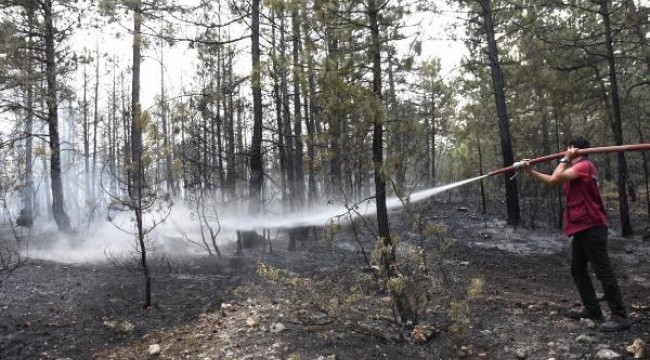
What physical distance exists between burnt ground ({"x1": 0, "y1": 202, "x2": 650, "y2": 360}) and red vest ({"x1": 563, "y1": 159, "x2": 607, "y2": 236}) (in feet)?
3.65

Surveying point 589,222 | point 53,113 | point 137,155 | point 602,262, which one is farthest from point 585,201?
point 53,113

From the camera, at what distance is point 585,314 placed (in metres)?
5.16

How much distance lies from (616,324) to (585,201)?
1.28 meters

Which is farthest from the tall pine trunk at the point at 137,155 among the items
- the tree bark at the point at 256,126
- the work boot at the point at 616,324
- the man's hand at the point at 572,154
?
the work boot at the point at 616,324

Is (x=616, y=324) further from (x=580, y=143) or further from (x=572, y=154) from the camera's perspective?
(x=580, y=143)

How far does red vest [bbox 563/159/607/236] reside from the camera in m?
4.79

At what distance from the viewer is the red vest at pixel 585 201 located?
4.79 metres

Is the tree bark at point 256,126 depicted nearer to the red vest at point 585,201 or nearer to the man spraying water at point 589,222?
the man spraying water at point 589,222

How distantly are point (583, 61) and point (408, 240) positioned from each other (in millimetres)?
7051

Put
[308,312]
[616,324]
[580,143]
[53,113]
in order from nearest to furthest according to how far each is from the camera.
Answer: [616,324] → [580,143] → [308,312] → [53,113]

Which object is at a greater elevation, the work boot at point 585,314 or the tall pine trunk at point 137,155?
the tall pine trunk at point 137,155

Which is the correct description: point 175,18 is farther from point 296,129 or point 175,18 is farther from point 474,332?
point 474,332

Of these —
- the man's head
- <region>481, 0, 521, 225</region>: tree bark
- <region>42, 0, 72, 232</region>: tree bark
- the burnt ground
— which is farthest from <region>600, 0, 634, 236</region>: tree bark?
<region>42, 0, 72, 232</region>: tree bark

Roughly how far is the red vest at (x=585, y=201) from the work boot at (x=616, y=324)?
0.95m
